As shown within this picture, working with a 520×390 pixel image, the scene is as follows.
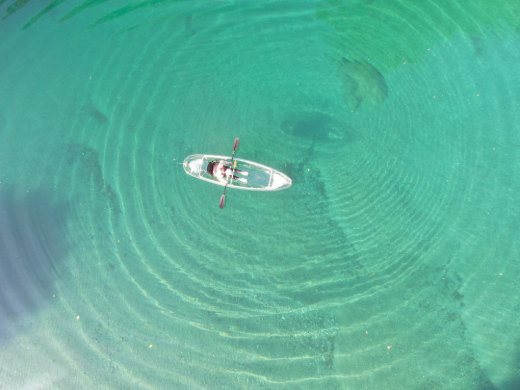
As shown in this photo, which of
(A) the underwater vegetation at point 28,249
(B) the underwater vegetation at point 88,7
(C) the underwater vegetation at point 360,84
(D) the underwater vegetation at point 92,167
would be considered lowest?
(A) the underwater vegetation at point 28,249

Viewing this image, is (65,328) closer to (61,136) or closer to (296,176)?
(61,136)

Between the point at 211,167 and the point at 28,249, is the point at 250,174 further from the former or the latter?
the point at 28,249

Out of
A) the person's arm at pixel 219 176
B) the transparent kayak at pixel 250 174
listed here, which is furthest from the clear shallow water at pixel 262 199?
the person's arm at pixel 219 176

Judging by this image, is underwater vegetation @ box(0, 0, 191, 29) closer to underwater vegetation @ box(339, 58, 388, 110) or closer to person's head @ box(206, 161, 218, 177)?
person's head @ box(206, 161, 218, 177)

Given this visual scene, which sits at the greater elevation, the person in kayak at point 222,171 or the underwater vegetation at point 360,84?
the underwater vegetation at point 360,84

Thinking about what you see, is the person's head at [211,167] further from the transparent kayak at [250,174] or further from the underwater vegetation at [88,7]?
the underwater vegetation at [88,7]

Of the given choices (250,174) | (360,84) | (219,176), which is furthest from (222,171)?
(360,84)

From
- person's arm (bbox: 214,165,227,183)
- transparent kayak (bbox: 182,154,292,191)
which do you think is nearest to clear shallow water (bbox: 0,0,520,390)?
transparent kayak (bbox: 182,154,292,191)

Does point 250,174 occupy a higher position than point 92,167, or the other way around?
point 250,174
